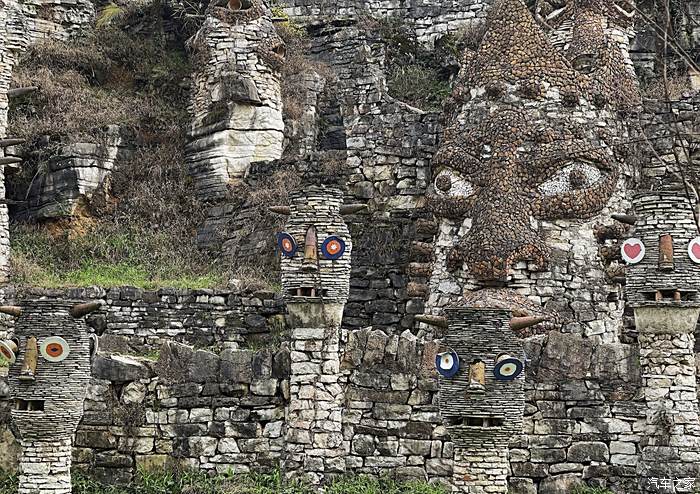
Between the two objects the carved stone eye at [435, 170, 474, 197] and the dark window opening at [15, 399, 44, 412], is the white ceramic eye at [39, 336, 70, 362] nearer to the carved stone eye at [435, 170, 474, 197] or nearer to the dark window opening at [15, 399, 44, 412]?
the dark window opening at [15, 399, 44, 412]

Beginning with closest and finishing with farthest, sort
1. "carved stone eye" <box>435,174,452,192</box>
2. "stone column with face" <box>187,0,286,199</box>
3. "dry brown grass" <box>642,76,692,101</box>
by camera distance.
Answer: "carved stone eye" <box>435,174,452,192</box>
"dry brown grass" <box>642,76,692,101</box>
"stone column with face" <box>187,0,286,199</box>

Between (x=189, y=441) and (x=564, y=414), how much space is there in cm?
407

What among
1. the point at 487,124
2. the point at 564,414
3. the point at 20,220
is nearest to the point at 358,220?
the point at 487,124

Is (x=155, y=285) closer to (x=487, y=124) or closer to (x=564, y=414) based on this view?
(x=487, y=124)

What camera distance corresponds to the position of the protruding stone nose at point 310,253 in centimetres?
1458

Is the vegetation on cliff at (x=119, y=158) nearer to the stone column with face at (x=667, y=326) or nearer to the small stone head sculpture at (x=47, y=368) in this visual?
the small stone head sculpture at (x=47, y=368)

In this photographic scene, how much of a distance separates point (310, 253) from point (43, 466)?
3522mm

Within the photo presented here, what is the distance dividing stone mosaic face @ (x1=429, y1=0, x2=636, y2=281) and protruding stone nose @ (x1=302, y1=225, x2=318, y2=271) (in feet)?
11.8

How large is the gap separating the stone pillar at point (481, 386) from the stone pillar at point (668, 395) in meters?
1.89

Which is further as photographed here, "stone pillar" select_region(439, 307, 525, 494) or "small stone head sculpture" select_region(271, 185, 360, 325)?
"small stone head sculpture" select_region(271, 185, 360, 325)

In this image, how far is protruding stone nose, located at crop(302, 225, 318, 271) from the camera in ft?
47.8

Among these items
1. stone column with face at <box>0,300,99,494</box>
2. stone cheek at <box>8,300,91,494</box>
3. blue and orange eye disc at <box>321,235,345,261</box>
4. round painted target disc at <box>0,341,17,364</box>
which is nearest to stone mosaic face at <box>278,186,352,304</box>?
blue and orange eye disc at <box>321,235,345,261</box>

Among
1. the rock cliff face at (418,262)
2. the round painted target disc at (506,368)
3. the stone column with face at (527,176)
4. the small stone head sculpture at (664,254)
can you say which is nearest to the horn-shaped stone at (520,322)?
the rock cliff face at (418,262)

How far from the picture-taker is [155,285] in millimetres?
19578
